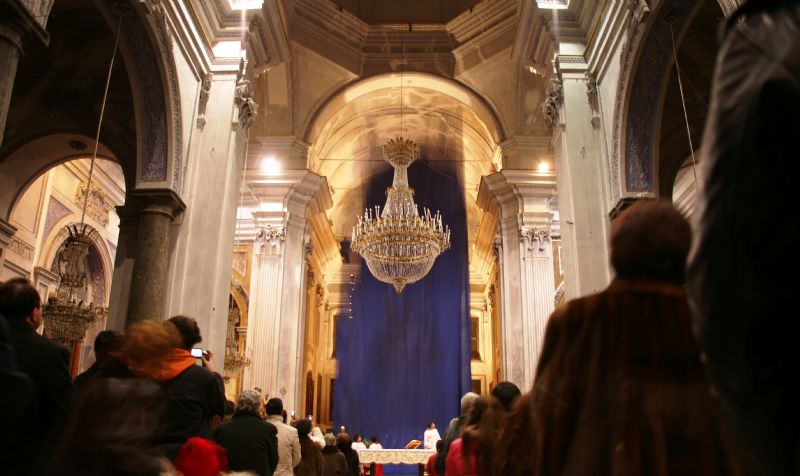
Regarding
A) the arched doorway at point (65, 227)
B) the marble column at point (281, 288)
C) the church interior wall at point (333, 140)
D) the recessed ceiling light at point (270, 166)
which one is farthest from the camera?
the recessed ceiling light at point (270, 166)

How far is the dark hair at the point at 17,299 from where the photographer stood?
2.27m

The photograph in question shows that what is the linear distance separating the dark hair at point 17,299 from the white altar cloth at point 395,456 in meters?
9.87

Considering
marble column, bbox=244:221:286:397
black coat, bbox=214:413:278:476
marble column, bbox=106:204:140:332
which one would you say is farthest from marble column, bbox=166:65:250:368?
marble column, bbox=244:221:286:397

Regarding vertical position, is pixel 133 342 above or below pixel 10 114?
below

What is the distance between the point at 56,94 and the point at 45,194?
13.9ft

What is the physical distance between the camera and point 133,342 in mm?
2137

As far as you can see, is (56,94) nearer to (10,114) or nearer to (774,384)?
(10,114)

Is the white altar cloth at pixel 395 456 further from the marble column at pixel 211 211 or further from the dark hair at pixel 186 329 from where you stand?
the dark hair at pixel 186 329

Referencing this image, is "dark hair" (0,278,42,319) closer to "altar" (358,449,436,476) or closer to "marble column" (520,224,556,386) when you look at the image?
"altar" (358,449,436,476)

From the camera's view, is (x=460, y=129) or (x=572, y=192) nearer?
(x=572, y=192)

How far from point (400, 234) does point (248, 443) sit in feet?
28.6

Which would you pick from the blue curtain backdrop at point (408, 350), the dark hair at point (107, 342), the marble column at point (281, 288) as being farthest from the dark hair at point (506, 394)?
the blue curtain backdrop at point (408, 350)

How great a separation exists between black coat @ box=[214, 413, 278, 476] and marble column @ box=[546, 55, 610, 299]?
4075mm

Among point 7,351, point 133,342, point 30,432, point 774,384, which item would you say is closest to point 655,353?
point 774,384
